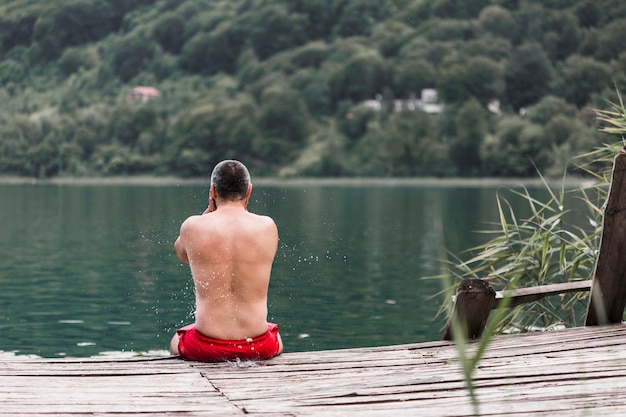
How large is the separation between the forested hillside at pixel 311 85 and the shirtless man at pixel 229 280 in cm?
8091

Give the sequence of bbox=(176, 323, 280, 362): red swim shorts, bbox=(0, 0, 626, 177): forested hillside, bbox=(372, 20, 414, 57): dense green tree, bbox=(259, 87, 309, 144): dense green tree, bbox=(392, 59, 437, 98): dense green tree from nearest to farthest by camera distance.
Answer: bbox=(176, 323, 280, 362): red swim shorts → bbox=(0, 0, 626, 177): forested hillside → bbox=(259, 87, 309, 144): dense green tree → bbox=(392, 59, 437, 98): dense green tree → bbox=(372, 20, 414, 57): dense green tree

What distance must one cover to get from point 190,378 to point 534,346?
1.96 metres

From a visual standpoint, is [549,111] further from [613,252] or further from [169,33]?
[613,252]

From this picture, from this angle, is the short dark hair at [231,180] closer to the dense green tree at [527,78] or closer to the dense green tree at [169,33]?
the dense green tree at [527,78]

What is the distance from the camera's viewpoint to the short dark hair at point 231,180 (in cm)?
500

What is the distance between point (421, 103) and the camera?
112 m

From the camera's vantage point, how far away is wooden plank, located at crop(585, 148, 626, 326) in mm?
5480

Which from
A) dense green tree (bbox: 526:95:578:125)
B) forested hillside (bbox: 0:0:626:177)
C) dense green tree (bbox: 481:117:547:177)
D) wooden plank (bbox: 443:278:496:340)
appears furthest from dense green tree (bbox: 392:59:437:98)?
Result: wooden plank (bbox: 443:278:496:340)

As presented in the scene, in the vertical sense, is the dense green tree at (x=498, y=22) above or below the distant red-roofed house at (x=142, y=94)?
above

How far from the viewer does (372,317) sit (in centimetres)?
1528

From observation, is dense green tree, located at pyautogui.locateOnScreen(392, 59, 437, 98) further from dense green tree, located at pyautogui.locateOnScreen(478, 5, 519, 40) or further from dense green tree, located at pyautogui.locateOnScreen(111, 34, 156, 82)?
dense green tree, located at pyautogui.locateOnScreen(111, 34, 156, 82)

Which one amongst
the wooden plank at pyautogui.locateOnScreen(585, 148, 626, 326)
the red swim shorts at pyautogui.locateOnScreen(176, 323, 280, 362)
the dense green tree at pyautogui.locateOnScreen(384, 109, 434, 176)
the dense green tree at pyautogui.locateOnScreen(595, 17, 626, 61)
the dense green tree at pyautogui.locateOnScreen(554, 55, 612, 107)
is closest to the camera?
the red swim shorts at pyautogui.locateOnScreen(176, 323, 280, 362)

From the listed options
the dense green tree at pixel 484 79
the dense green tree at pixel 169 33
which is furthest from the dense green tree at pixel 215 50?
the dense green tree at pixel 484 79

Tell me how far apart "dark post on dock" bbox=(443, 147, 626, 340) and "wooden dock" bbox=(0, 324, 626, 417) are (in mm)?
213
